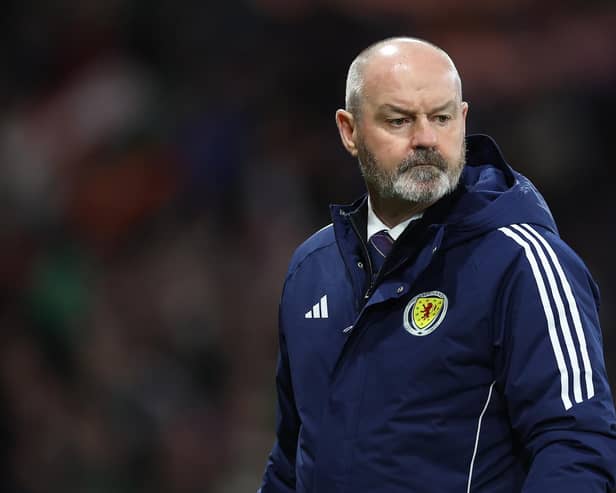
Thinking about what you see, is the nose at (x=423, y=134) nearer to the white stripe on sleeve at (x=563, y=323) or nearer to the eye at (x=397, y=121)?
the eye at (x=397, y=121)

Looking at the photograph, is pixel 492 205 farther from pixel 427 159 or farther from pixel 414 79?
pixel 414 79

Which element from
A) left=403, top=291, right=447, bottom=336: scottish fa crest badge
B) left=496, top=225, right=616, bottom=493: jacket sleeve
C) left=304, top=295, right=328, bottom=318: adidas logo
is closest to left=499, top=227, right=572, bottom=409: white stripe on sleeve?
left=496, top=225, right=616, bottom=493: jacket sleeve

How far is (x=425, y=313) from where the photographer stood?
A: 269 centimetres

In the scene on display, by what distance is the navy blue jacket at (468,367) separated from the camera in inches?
98.0

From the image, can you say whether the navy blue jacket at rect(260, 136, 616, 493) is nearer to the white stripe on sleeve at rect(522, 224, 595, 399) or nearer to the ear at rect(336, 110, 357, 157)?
the white stripe on sleeve at rect(522, 224, 595, 399)

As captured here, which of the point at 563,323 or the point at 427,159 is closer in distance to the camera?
the point at 563,323

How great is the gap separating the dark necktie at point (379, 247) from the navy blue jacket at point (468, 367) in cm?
4

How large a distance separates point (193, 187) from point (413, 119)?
5.60m

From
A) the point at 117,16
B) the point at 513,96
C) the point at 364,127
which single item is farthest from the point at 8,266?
the point at 364,127

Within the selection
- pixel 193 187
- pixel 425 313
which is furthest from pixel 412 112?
pixel 193 187

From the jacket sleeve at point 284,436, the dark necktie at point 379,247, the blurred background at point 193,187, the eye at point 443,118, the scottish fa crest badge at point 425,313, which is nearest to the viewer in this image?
the scottish fa crest badge at point 425,313

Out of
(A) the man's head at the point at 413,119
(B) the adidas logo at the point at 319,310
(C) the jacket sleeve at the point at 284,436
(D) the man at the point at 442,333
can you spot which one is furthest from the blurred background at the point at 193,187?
(A) the man's head at the point at 413,119

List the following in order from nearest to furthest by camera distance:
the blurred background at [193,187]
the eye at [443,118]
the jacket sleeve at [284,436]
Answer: the eye at [443,118] → the jacket sleeve at [284,436] → the blurred background at [193,187]

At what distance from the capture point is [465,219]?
8.96ft
